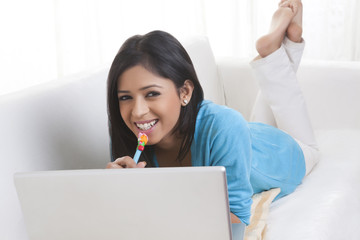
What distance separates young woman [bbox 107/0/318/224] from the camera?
48.3 inches

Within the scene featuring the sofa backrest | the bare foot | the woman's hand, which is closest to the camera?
the woman's hand

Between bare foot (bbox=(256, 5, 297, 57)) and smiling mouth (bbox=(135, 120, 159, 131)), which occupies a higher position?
bare foot (bbox=(256, 5, 297, 57))

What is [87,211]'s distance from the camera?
946mm

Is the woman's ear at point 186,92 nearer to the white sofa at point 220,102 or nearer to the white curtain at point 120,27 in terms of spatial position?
the white sofa at point 220,102

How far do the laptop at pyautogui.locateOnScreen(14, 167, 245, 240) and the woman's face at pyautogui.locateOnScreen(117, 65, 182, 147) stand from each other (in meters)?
0.31

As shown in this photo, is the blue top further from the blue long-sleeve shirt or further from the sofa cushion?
the sofa cushion

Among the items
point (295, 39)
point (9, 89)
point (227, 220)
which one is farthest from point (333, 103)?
point (9, 89)

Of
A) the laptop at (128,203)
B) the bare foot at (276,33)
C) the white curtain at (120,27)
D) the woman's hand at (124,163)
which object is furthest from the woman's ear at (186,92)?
the white curtain at (120,27)

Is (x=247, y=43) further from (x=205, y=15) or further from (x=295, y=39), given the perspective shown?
(x=295, y=39)

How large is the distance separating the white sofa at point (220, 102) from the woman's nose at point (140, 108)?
0.83 feet

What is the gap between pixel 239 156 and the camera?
1260mm

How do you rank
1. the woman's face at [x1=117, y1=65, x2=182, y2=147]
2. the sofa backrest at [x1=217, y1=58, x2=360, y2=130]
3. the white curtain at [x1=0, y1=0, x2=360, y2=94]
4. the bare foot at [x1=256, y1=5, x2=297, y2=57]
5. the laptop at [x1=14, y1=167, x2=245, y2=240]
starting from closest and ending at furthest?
the laptop at [x1=14, y1=167, x2=245, y2=240]
the woman's face at [x1=117, y1=65, x2=182, y2=147]
the bare foot at [x1=256, y1=5, x2=297, y2=57]
the sofa backrest at [x1=217, y1=58, x2=360, y2=130]
the white curtain at [x1=0, y1=0, x2=360, y2=94]

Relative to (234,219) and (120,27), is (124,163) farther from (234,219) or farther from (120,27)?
(120,27)

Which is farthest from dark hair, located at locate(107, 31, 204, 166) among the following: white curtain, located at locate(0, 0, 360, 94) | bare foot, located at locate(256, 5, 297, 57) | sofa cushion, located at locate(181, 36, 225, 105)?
white curtain, located at locate(0, 0, 360, 94)
